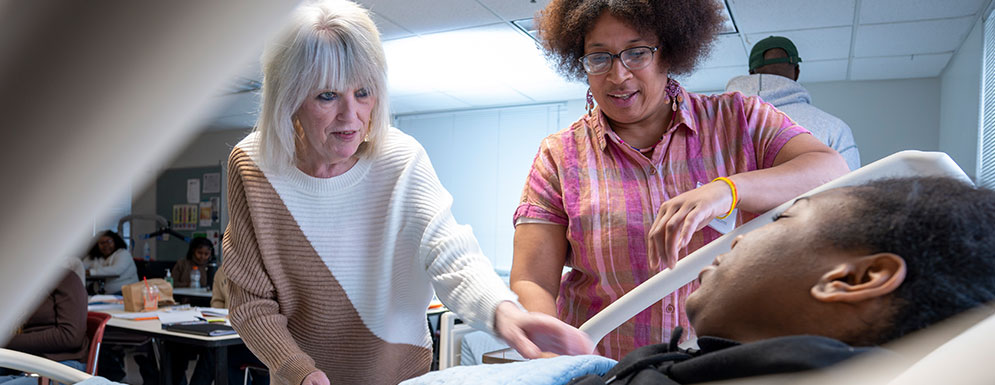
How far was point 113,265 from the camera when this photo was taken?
6.54 metres

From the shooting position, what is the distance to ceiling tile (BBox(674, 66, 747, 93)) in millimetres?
6480

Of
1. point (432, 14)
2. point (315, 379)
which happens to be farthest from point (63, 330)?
point (432, 14)

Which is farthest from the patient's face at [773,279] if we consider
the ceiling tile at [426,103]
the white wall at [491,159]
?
the white wall at [491,159]

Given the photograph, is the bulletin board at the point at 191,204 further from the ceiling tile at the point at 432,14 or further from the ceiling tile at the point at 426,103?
the ceiling tile at the point at 432,14

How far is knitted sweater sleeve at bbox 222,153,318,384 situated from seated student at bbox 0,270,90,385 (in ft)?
7.46

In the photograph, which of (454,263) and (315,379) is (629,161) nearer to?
(454,263)

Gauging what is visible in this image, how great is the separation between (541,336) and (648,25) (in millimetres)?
651

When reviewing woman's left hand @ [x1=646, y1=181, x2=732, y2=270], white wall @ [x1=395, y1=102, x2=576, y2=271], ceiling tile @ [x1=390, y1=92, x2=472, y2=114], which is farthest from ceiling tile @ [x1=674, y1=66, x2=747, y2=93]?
woman's left hand @ [x1=646, y1=181, x2=732, y2=270]

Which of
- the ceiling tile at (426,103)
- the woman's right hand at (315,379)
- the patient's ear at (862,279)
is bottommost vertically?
→ the woman's right hand at (315,379)

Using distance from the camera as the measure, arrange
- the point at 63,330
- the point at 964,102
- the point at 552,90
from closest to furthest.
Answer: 1. the point at 63,330
2. the point at 964,102
3. the point at 552,90

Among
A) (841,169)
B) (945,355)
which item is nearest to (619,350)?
(841,169)

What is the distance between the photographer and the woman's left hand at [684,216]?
1.03 metres

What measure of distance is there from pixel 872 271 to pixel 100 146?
0.74m

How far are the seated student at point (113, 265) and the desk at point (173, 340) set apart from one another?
2.78m
